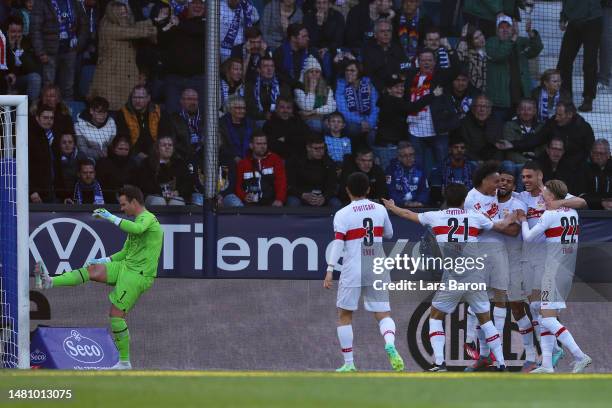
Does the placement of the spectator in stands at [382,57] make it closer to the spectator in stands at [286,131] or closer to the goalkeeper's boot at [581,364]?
the spectator in stands at [286,131]

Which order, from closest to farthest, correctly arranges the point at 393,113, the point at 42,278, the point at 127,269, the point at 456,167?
1. the point at 42,278
2. the point at 127,269
3. the point at 456,167
4. the point at 393,113

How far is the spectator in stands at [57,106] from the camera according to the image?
397 inches

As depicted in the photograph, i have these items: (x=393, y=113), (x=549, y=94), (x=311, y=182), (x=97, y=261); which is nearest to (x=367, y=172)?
(x=311, y=182)

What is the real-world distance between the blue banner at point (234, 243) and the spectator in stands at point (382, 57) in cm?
146

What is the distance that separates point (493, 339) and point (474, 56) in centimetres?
276

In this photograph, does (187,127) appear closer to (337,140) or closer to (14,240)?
(337,140)

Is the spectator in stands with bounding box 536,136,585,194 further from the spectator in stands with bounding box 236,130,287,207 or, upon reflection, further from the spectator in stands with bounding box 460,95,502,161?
the spectator in stands with bounding box 236,130,287,207

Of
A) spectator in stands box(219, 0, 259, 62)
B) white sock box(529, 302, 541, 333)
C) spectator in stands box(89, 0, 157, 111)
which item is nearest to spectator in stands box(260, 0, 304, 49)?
spectator in stands box(219, 0, 259, 62)

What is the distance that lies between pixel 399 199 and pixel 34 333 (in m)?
3.28

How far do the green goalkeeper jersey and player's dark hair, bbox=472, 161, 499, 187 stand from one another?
2654 mm

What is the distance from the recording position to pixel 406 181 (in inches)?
404

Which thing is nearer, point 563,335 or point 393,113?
point 563,335

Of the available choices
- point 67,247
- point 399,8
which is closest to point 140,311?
point 67,247

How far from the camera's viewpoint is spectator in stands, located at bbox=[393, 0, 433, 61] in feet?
35.3
